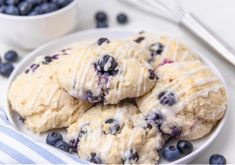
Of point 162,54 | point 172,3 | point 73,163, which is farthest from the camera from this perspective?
point 172,3

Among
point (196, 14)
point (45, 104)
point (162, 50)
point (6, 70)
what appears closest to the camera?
point (45, 104)

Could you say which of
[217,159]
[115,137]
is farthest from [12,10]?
[217,159]

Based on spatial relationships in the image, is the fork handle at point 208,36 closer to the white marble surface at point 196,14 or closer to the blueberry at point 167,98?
the white marble surface at point 196,14

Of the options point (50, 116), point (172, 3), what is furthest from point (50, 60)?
point (172, 3)

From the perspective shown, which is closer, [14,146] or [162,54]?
[14,146]

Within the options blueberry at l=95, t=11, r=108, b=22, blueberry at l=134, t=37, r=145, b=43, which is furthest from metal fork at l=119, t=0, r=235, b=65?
blueberry at l=134, t=37, r=145, b=43

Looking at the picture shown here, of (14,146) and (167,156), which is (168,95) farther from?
(14,146)

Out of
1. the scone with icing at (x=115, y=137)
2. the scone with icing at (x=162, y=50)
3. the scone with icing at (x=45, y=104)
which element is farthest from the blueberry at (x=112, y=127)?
the scone with icing at (x=162, y=50)

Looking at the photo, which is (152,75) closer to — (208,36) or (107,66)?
(107,66)
